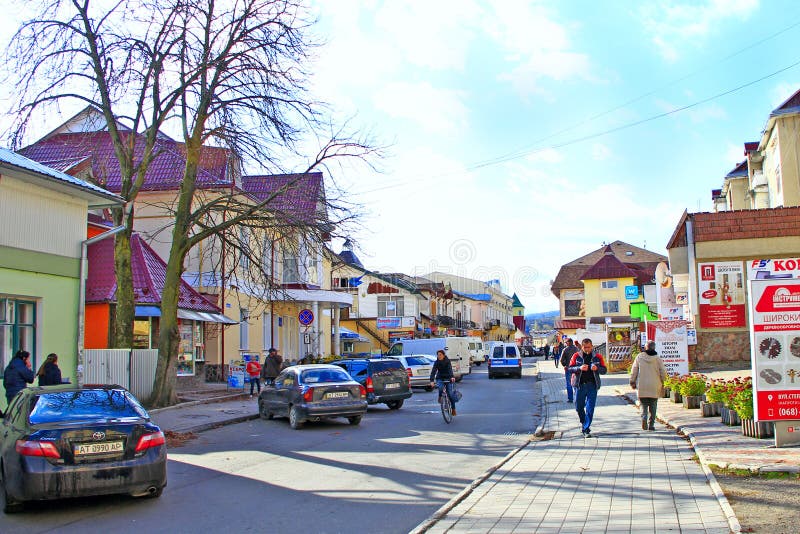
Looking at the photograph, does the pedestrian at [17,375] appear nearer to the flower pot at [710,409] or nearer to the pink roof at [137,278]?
the pink roof at [137,278]

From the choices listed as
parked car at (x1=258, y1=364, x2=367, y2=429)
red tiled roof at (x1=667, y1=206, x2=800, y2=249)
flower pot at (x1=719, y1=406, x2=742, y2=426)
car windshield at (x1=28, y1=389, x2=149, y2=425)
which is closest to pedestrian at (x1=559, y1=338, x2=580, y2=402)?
parked car at (x1=258, y1=364, x2=367, y2=429)

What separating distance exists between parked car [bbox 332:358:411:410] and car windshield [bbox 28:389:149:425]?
11936mm

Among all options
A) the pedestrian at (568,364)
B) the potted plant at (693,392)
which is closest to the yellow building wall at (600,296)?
the pedestrian at (568,364)

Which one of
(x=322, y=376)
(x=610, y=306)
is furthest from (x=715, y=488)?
(x=610, y=306)

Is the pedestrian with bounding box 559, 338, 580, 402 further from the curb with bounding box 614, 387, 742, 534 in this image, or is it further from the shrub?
the curb with bounding box 614, 387, 742, 534

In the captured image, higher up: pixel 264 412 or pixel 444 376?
pixel 444 376

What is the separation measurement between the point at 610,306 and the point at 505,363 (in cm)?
3304

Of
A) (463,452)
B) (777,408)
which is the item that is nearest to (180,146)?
(463,452)

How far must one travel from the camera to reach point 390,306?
71.4 metres

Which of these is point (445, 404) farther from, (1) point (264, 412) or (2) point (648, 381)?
(2) point (648, 381)

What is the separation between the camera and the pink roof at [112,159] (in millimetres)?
22625

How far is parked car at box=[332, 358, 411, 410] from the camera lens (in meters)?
21.2

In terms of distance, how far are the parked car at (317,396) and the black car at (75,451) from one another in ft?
25.5

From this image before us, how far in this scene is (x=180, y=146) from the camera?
76.7 feet
